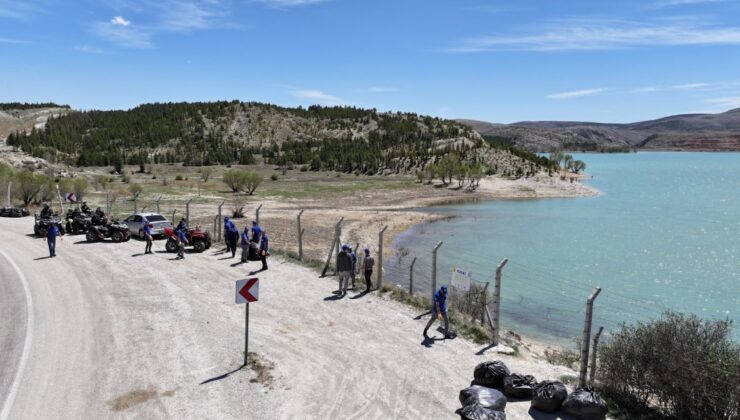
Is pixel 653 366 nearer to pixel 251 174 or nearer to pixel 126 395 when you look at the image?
pixel 126 395

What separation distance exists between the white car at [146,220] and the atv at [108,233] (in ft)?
2.03

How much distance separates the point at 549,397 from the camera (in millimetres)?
9695

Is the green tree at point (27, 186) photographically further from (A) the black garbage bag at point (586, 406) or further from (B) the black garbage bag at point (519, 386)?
(A) the black garbage bag at point (586, 406)

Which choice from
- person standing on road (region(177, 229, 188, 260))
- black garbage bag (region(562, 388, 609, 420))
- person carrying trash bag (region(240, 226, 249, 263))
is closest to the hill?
person standing on road (region(177, 229, 188, 260))

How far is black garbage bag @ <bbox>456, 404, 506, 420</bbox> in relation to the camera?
880 cm

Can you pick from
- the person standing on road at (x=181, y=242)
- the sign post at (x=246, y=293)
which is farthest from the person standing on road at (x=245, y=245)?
the sign post at (x=246, y=293)

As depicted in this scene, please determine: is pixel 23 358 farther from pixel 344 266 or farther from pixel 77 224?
pixel 77 224

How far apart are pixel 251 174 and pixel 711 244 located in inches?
1738

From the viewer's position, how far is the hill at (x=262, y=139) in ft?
326

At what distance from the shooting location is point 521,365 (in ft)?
40.6

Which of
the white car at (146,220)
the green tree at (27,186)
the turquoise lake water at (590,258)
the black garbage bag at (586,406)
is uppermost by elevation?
the green tree at (27,186)

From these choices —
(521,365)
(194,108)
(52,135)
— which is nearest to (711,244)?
(521,365)

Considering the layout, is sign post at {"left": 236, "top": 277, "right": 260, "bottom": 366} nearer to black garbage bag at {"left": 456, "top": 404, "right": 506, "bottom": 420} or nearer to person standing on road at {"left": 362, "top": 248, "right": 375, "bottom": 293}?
black garbage bag at {"left": 456, "top": 404, "right": 506, "bottom": 420}

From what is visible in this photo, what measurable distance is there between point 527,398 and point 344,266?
8173mm
